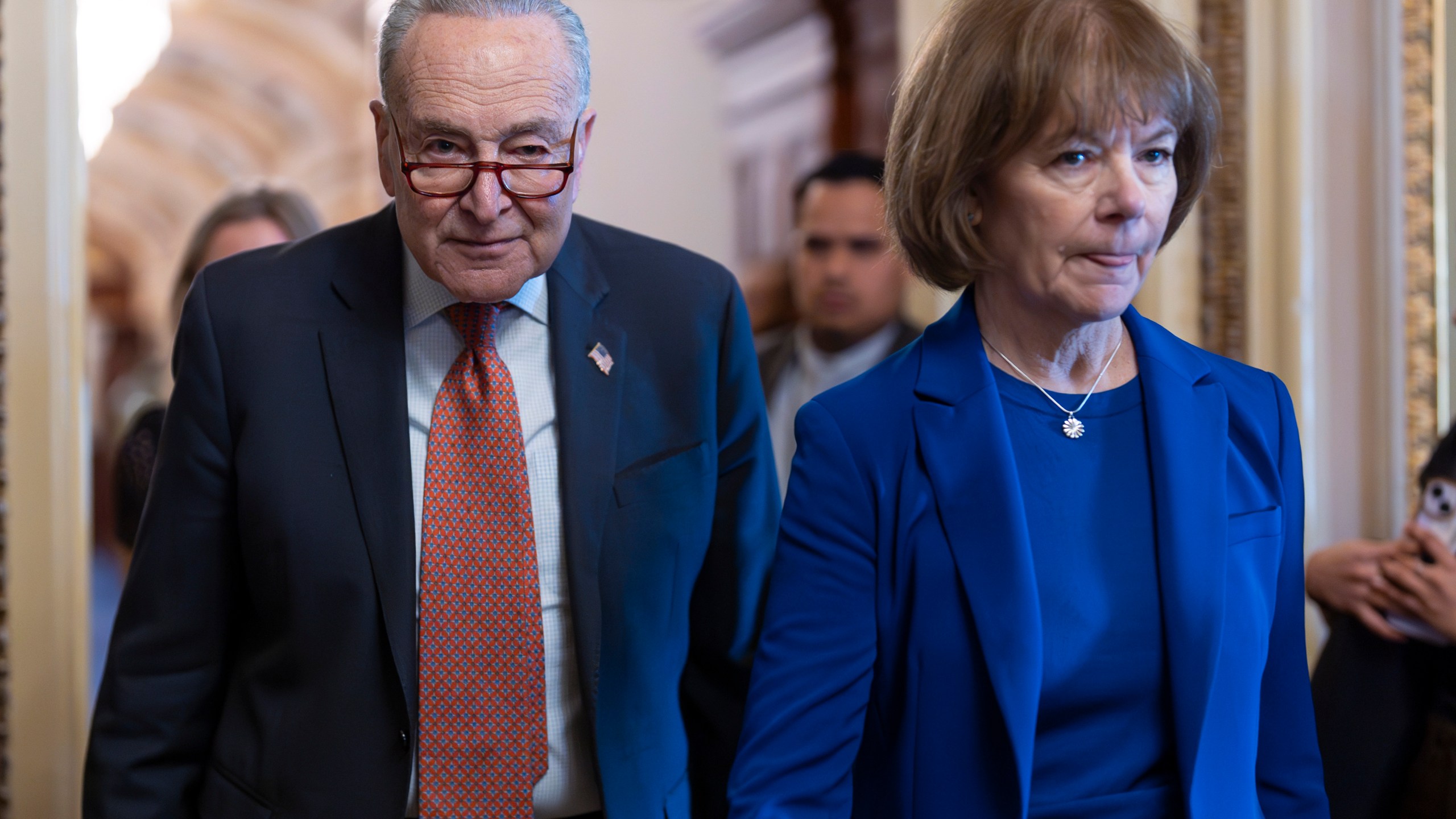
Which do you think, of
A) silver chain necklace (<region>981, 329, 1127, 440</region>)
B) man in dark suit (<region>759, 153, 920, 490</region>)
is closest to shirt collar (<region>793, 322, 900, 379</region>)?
man in dark suit (<region>759, 153, 920, 490</region>)

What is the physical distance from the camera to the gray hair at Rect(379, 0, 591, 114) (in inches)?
57.0

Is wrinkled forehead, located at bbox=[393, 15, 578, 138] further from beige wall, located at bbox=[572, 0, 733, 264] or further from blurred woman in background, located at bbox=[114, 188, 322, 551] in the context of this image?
beige wall, located at bbox=[572, 0, 733, 264]

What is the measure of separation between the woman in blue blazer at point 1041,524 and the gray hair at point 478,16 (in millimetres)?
410

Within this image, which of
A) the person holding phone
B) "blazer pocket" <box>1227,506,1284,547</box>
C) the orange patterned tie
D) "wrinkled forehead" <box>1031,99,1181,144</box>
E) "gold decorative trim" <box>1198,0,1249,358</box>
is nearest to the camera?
"wrinkled forehead" <box>1031,99,1181,144</box>

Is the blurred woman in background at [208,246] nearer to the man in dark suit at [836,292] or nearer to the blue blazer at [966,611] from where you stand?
the man in dark suit at [836,292]

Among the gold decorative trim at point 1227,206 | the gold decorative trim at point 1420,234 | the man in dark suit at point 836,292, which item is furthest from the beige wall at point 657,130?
the gold decorative trim at point 1420,234

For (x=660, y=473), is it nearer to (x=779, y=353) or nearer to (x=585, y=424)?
(x=585, y=424)

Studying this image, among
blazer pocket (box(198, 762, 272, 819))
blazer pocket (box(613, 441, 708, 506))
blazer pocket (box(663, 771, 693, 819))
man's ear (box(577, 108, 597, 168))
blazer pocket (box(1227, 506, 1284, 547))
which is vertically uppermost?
man's ear (box(577, 108, 597, 168))

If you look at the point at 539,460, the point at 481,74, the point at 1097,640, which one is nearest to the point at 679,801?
the point at 539,460

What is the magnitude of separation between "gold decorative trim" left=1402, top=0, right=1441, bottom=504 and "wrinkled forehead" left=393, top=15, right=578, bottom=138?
211cm

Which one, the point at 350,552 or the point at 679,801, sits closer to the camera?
the point at 350,552

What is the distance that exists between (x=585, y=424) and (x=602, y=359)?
0.10 metres

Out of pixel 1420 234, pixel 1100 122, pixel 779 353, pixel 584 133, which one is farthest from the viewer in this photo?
pixel 779 353

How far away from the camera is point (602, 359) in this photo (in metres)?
1.62
